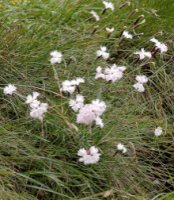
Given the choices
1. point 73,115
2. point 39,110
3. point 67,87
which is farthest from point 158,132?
point 39,110

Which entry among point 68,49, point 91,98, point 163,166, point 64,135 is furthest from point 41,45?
point 163,166

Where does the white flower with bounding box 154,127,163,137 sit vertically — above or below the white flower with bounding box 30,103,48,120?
above

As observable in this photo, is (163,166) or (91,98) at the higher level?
(91,98)

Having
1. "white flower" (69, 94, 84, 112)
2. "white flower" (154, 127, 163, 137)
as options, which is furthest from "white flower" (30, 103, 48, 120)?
"white flower" (154, 127, 163, 137)

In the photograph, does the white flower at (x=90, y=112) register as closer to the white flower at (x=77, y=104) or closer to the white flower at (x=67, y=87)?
the white flower at (x=77, y=104)

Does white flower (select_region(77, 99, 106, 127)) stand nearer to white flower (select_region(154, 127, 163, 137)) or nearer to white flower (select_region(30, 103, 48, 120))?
white flower (select_region(30, 103, 48, 120))

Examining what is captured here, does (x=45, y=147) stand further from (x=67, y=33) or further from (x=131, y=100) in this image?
(x=67, y=33)

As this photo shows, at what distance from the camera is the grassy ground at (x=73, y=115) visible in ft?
6.98

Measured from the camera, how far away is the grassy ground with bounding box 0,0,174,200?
83.8 inches

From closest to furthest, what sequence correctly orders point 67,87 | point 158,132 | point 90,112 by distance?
point 90,112, point 67,87, point 158,132

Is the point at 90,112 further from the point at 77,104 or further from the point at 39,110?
the point at 39,110

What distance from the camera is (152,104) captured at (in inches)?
108

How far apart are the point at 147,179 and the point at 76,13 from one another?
1114 mm

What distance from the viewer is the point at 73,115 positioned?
7.28 feet
